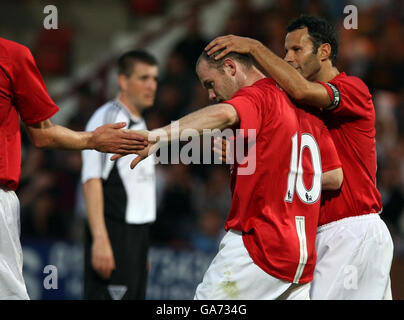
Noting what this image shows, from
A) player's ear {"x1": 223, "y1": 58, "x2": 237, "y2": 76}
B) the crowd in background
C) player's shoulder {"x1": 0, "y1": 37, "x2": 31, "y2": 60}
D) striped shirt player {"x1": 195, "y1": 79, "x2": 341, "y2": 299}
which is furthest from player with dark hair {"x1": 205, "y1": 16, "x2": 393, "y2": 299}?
the crowd in background

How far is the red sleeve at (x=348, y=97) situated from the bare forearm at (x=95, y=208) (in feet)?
7.43

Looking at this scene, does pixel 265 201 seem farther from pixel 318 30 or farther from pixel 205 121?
pixel 318 30

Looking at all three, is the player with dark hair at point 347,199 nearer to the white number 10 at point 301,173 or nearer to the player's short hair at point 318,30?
the player's short hair at point 318,30

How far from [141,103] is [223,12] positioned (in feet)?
21.5

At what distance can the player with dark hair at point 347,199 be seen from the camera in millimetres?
4316

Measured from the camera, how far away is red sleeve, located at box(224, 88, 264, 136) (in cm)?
353

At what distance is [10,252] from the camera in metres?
3.78

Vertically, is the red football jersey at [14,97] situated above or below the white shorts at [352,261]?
above

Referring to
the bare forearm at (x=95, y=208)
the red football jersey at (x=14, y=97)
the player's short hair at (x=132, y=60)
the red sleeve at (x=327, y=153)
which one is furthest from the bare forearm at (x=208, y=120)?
the player's short hair at (x=132, y=60)

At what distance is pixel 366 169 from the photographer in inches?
174

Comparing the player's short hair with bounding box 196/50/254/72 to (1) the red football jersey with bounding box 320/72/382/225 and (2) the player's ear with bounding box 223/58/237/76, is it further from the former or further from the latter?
(1) the red football jersey with bounding box 320/72/382/225

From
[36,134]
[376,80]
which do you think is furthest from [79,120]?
[36,134]

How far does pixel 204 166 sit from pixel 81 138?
5.39m
